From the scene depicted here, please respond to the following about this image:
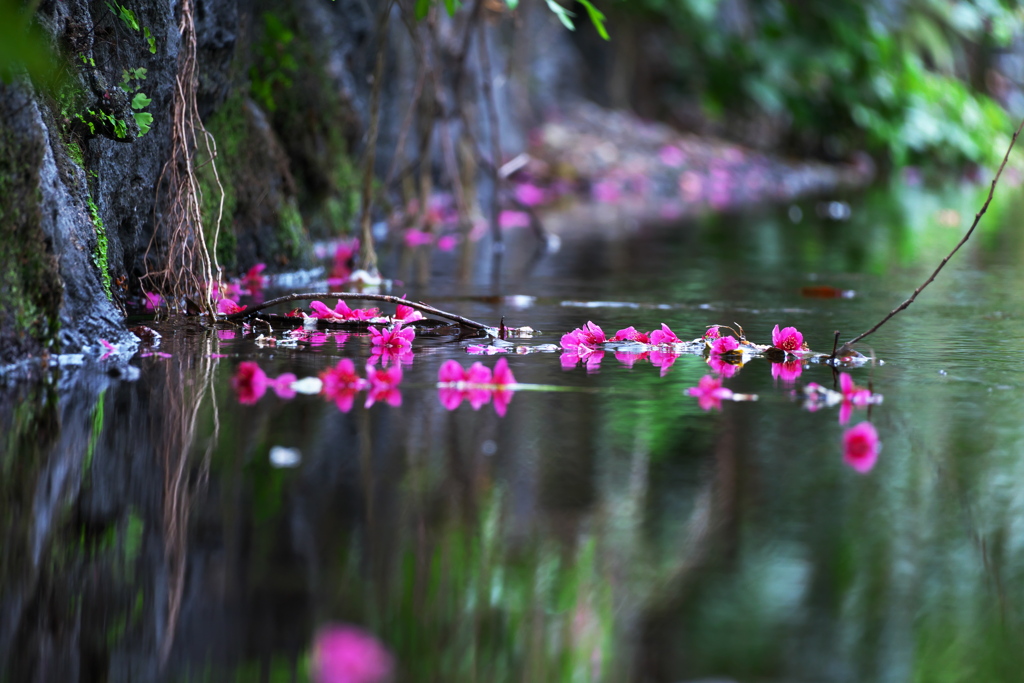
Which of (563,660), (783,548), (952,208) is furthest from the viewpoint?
(952,208)

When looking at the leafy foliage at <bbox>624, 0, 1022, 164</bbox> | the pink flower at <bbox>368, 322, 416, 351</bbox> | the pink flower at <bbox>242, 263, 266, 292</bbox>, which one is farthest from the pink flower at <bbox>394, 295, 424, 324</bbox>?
the leafy foliage at <bbox>624, 0, 1022, 164</bbox>

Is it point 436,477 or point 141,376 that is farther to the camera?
point 141,376

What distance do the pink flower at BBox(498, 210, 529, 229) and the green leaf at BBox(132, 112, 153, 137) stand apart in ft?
15.0

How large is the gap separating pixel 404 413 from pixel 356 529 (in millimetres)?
657

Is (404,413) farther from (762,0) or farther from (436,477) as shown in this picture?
(762,0)

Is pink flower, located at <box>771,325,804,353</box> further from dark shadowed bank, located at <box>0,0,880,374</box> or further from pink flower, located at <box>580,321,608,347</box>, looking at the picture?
dark shadowed bank, located at <box>0,0,880,374</box>

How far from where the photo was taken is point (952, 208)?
10023mm

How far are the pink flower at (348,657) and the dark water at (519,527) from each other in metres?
0.02

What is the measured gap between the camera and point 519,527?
60.5 inches

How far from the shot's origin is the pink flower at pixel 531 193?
1014cm

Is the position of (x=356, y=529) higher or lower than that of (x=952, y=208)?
lower

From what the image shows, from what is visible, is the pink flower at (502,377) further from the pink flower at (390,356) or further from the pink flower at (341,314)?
the pink flower at (341,314)

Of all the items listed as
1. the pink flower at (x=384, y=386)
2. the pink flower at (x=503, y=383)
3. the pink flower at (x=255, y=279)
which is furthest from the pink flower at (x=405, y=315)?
the pink flower at (x=255, y=279)

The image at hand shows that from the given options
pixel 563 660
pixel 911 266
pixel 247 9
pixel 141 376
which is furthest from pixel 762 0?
pixel 563 660
